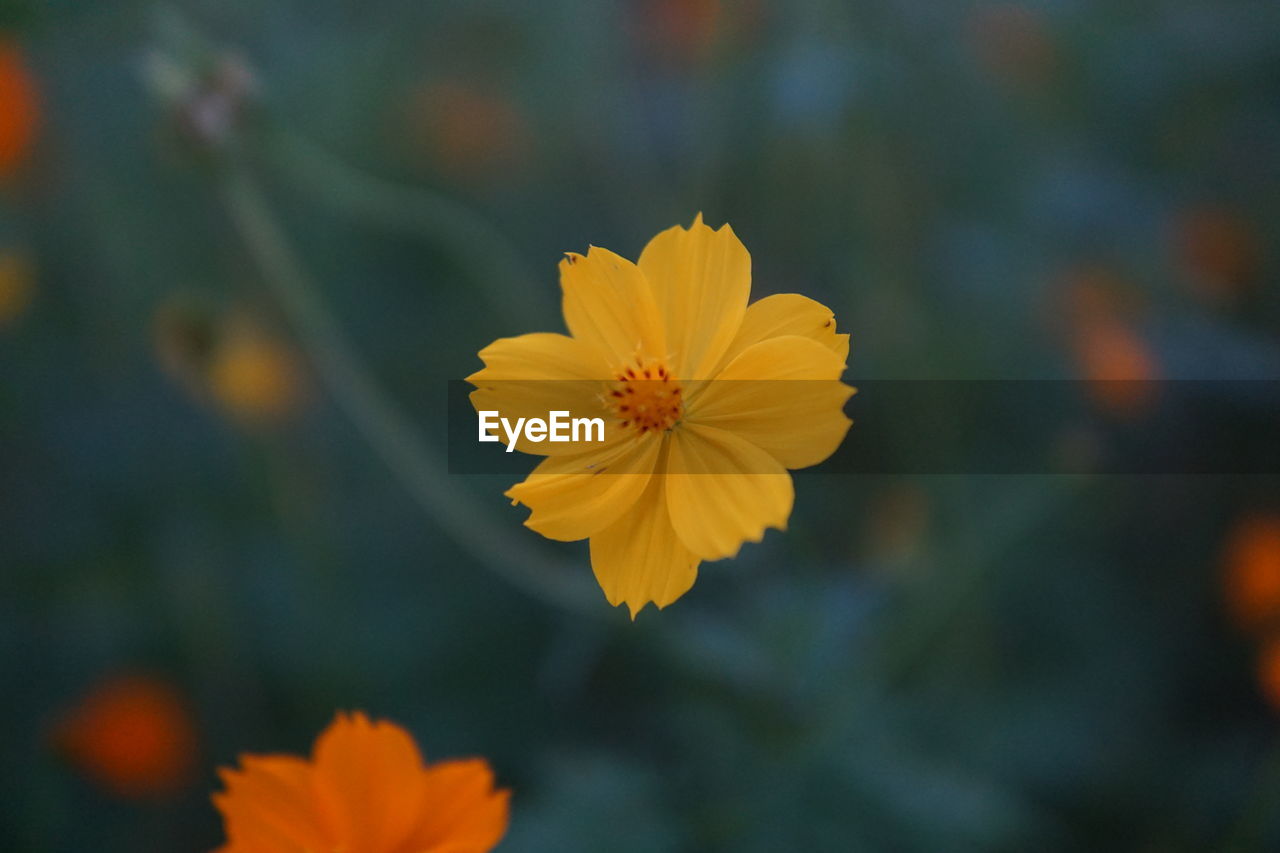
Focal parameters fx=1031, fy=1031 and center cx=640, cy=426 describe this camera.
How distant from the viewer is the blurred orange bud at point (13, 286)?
162 cm

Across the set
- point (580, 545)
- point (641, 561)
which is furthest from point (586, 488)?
point (580, 545)

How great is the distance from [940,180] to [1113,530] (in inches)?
29.9

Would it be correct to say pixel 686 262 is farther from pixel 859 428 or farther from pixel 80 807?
pixel 80 807

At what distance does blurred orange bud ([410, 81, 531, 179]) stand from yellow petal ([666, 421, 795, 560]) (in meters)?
1.75

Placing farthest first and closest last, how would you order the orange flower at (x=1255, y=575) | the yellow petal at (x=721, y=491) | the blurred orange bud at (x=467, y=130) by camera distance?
the blurred orange bud at (x=467, y=130)
the orange flower at (x=1255, y=575)
the yellow petal at (x=721, y=491)

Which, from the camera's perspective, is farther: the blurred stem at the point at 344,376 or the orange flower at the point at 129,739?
the orange flower at the point at 129,739

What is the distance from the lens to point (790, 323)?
2.19 feet

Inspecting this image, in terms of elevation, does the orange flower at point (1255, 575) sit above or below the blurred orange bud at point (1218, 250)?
below

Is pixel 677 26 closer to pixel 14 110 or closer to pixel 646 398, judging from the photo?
pixel 14 110

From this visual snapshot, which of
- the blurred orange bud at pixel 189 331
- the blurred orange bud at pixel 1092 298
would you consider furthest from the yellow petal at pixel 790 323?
the blurred orange bud at pixel 1092 298

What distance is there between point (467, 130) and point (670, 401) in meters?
1.78

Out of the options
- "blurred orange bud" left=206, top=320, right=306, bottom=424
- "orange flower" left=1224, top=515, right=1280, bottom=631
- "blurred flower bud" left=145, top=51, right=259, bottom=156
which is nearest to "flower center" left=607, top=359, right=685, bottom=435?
"blurred flower bud" left=145, top=51, right=259, bottom=156

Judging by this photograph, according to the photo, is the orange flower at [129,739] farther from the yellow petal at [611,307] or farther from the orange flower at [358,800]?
the yellow petal at [611,307]

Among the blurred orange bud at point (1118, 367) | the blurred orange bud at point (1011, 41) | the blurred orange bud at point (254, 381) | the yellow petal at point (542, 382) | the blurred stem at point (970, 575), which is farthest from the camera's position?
the blurred orange bud at point (1011, 41)
